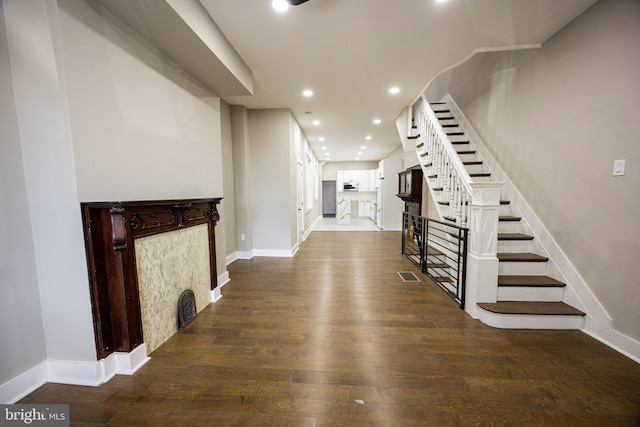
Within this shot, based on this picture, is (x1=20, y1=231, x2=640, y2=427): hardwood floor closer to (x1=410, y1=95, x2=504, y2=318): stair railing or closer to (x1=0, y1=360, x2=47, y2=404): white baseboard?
(x1=0, y1=360, x2=47, y2=404): white baseboard

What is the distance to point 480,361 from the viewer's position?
66.8 inches

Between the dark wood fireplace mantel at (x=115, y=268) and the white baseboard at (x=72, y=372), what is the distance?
0.07 metres

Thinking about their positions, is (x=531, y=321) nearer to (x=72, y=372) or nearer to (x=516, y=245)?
(x=516, y=245)

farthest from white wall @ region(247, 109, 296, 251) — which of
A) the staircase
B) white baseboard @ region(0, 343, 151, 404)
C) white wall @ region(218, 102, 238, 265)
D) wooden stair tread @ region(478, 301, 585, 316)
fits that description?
wooden stair tread @ region(478, 301, 585, 316)

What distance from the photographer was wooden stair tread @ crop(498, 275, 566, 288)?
2.29 m

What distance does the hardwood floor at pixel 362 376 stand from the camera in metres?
1.29

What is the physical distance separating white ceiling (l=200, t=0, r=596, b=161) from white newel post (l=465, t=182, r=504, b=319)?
5.23 ft

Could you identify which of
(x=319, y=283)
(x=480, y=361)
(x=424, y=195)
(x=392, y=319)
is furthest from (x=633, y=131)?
(x=424, y=195)

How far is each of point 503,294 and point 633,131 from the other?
1656mm

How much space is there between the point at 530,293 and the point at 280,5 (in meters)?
3.60

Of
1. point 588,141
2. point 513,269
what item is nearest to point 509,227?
point 513,269

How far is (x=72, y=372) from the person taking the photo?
1.51m

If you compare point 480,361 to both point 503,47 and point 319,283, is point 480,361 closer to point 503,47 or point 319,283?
point 319,283

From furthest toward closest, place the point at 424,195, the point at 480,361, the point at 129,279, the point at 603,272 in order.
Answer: the point at 424,195
the point at 603,272
the point at 480,361
the point at 129,279
